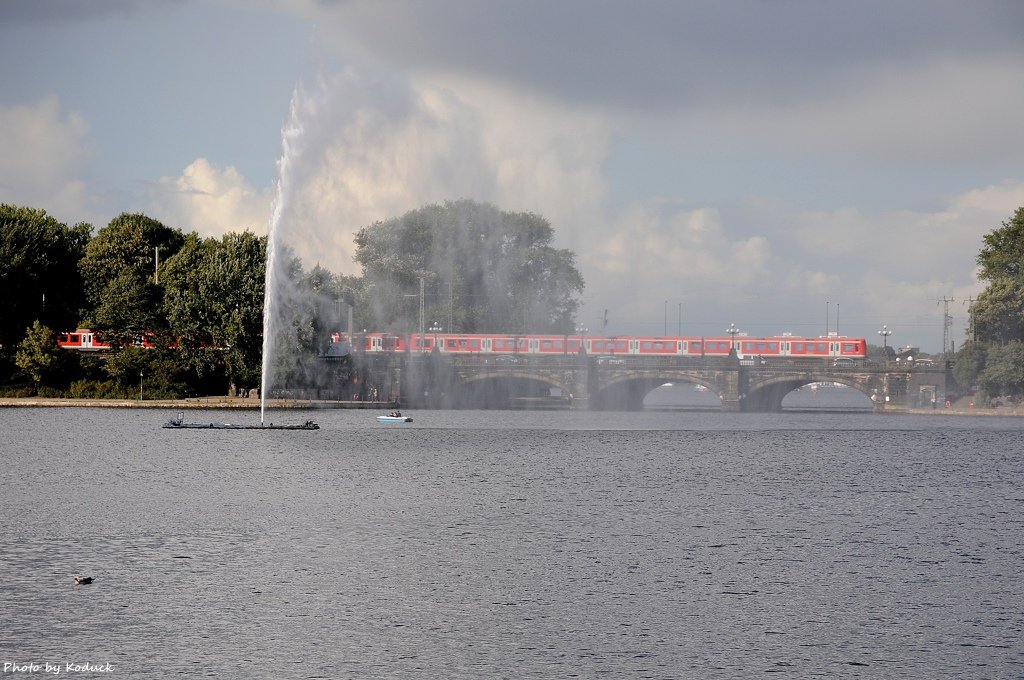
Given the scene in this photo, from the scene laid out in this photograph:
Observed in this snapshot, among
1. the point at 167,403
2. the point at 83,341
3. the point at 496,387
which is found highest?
the point at 83,341

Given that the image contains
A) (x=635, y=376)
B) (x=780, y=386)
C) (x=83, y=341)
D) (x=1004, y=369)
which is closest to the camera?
(x=1004, y=369)

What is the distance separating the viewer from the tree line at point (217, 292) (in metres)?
98.5

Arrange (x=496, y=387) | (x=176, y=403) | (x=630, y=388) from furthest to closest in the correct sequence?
(x=630, y=388)
(x=496, y=387)
(x=176, y=403)

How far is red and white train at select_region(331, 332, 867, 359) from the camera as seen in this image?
128m

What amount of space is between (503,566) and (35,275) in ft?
301

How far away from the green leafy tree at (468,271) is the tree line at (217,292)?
0.16 m

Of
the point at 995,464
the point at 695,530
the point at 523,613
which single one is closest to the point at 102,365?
the point at 995,464

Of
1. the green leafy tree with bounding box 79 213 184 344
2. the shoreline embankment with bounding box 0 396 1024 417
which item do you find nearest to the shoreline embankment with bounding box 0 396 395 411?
the shoreline embankment with bounding box 0 396 1024 417

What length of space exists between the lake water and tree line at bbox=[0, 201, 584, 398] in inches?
1224

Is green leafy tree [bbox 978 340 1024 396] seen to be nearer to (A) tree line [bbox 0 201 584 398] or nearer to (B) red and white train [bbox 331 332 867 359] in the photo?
(B) red and white train [bbox 331 332 867 359]

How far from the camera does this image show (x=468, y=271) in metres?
132

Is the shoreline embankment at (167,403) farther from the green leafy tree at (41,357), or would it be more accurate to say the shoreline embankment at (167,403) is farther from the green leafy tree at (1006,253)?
the green leafy tree at (1006,253)

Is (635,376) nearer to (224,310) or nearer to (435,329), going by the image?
(435,329)

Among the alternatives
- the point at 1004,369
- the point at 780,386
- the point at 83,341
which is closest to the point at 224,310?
the point at 83,341
